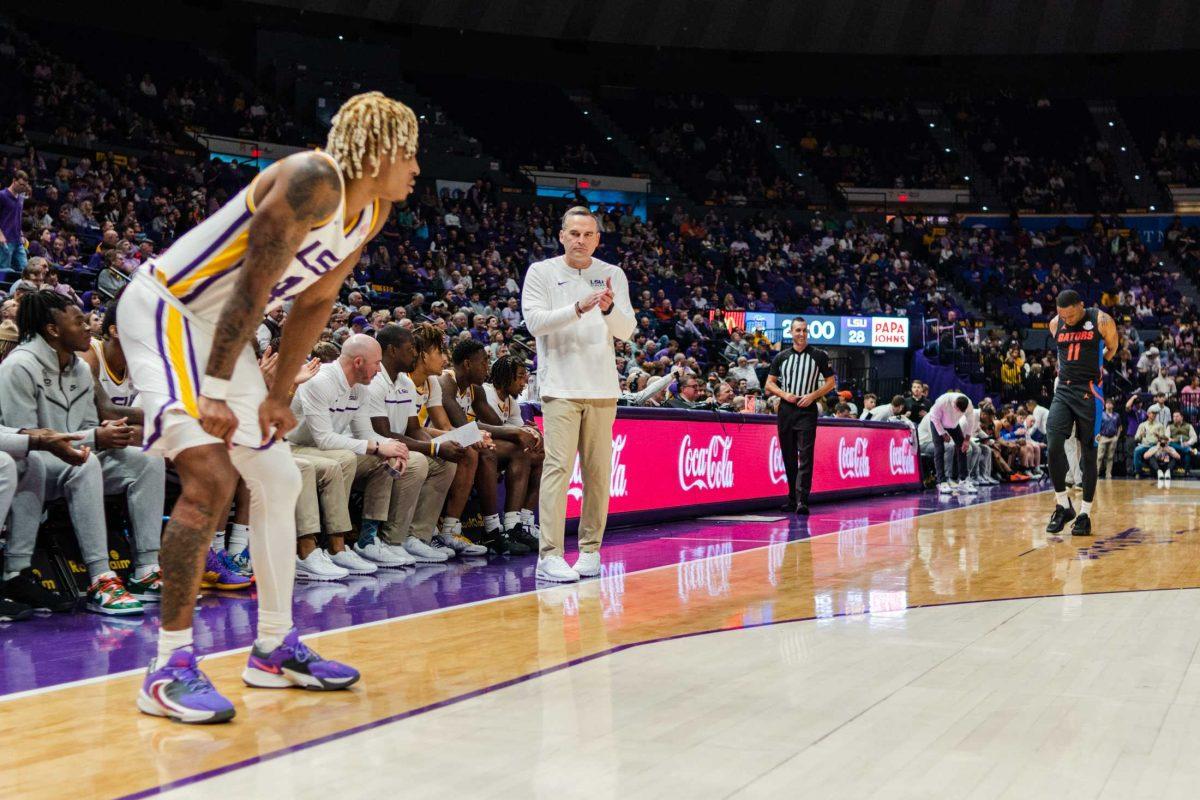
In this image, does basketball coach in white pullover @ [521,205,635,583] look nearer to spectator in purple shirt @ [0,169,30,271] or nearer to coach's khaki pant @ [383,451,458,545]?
coach's khaki pant @ [383,451,458,545]

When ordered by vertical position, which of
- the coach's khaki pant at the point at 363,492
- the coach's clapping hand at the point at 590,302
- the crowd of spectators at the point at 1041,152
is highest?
the crowd of spectators at the point at 1041,152

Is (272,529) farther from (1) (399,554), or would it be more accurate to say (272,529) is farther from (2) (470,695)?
(1) (399,554)

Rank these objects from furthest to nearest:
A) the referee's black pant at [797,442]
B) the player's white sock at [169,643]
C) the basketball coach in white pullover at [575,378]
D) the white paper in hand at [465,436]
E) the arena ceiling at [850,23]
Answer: the arena ceiling at [850,23] < the referee's black pant at [797,442] < the white paper in hand at [465,436] < the basketball coach in white pullover at [575,378] < the player's white sock at [169,643]

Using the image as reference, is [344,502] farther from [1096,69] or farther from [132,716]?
[1096,69]

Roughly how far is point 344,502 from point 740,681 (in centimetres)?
319

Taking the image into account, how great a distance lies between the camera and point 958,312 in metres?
30.0

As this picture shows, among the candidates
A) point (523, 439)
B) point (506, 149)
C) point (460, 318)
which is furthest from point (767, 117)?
point (523, 439)

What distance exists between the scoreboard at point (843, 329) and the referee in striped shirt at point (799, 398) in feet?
50.2

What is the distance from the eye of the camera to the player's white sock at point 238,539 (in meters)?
5.64

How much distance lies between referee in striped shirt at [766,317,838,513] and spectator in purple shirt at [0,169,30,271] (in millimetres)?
8129

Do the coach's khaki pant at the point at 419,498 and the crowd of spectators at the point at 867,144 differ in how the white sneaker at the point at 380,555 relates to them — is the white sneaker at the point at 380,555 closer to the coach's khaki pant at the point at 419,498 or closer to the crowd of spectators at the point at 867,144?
the coach's khaki pant at the point at 419,498

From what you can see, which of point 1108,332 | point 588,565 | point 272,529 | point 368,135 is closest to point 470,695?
point 272,529

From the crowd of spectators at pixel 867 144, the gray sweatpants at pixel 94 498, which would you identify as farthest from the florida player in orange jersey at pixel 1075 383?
the crowd of spectators at pixel 867 144

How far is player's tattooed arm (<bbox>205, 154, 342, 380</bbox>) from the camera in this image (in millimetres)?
2938
